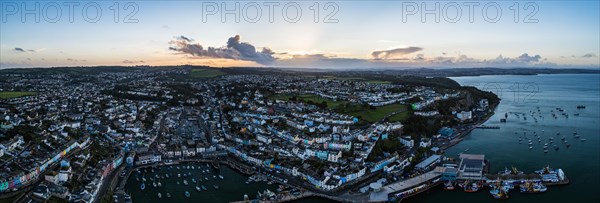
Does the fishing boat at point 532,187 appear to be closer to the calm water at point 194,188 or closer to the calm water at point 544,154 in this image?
the calm water at point 544,154

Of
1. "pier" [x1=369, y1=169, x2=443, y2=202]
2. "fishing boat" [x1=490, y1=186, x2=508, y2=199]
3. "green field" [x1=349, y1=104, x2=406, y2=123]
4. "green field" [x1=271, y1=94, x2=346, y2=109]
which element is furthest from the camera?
"green field" [x1=271, y1=94, x2=346, y2=109]

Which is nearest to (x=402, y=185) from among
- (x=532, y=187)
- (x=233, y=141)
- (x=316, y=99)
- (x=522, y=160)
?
(x=532, y=187)

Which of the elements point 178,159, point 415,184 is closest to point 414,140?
point 415,184

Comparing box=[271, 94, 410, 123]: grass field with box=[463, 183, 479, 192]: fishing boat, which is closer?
box=[463, 183, 479, 192]: fishing boat

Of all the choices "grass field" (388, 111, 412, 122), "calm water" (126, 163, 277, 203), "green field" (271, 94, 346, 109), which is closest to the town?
"grass field" (388, 111, 412, 122)

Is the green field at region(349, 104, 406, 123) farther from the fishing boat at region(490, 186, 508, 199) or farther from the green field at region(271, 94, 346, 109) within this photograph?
the fishing boat at region(490, 186, 508, 199)
